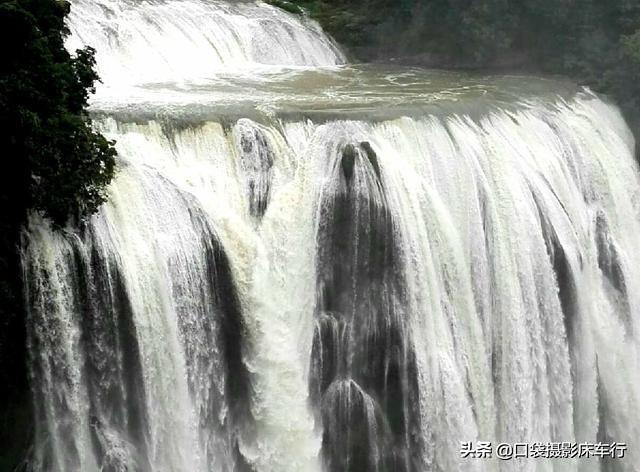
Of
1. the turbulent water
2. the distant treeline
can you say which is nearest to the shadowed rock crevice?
the turbulent water

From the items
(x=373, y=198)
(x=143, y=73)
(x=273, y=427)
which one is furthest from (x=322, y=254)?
(x=143, y=73)

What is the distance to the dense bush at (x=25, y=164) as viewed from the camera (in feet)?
38.8

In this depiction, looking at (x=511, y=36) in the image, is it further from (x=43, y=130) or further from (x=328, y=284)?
(x=43, y=130)

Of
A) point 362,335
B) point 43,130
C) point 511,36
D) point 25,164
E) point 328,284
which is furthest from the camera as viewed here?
point 511,36

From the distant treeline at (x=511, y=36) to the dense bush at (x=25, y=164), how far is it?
52.7ft

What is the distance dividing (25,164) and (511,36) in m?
18.6

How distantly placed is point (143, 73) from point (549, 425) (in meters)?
12.5

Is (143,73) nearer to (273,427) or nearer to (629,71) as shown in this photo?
(273,427)

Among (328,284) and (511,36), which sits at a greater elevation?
(511,36)

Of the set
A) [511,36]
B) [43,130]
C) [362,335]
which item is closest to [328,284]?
[362,335]

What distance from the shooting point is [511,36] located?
26766mm

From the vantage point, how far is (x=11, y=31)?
11992mm

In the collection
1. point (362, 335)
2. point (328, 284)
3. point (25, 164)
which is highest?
point (25, 164)

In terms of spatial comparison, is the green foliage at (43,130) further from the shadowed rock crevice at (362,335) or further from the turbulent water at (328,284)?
the shadowed rock crevice at (362,335)
